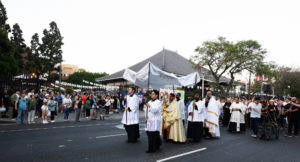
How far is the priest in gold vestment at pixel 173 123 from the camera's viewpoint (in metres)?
8.87

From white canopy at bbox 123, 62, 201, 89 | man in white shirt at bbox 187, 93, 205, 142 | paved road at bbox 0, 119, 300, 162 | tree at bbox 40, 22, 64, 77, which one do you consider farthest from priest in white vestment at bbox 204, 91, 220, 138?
tree at bbox 40, 22, 64, 77

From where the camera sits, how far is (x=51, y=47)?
40469 mm

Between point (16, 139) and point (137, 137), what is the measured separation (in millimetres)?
4449

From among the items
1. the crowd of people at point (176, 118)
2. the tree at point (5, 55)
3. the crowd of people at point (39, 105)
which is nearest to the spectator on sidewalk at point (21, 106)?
the crowd of people at point (39, 105)

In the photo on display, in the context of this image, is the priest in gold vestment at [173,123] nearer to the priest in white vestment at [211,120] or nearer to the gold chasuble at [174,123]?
the gold chasuble at [174,123]

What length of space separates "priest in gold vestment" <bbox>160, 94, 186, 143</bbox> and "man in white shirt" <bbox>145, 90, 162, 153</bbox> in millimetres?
1419

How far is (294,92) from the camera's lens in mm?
41344

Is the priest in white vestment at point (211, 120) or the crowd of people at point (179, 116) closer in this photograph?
the crowd of people at point (179, 116)

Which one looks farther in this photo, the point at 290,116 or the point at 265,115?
the point at 290,116

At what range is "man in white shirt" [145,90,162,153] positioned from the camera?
7.31 metres

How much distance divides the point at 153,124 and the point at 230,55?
2097 cm

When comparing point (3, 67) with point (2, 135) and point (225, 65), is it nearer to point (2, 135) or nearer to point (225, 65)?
point (2, 135)

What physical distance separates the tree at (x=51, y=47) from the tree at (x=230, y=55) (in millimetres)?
25034

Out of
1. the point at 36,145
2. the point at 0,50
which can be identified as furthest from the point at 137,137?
the point at 0,50
